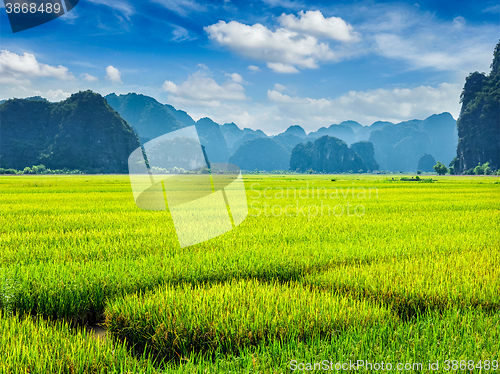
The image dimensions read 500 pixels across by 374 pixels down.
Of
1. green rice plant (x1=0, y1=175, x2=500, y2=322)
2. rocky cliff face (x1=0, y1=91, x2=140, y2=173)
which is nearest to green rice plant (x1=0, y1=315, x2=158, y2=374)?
green rice plant (x1=0, y1=175, x2=500, y2=322)

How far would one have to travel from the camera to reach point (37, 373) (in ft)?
6.17

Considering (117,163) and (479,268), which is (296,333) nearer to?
(479,268)

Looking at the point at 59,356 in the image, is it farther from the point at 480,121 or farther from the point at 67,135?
the point at 67,135

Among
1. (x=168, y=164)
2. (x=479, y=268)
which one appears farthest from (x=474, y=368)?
(x=168, y=164)

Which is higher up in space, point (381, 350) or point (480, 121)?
point (480, 121)

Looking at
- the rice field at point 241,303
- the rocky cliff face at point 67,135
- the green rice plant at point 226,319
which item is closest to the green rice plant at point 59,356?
the rice field at point 241,303

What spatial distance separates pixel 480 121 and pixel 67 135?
14779 cm

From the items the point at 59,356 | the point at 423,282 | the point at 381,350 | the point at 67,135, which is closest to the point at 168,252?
the point at 59,356

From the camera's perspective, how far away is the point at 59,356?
2035 millimetres

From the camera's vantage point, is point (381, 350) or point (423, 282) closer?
point (381, 350)

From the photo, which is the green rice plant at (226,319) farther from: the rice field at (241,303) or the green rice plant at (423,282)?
the green rice plant at (423,282)

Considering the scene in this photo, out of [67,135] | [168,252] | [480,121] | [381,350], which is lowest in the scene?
[381,350]

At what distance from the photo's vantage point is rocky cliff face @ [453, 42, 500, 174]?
282 ft

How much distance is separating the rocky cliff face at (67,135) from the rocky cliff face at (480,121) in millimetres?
115135
